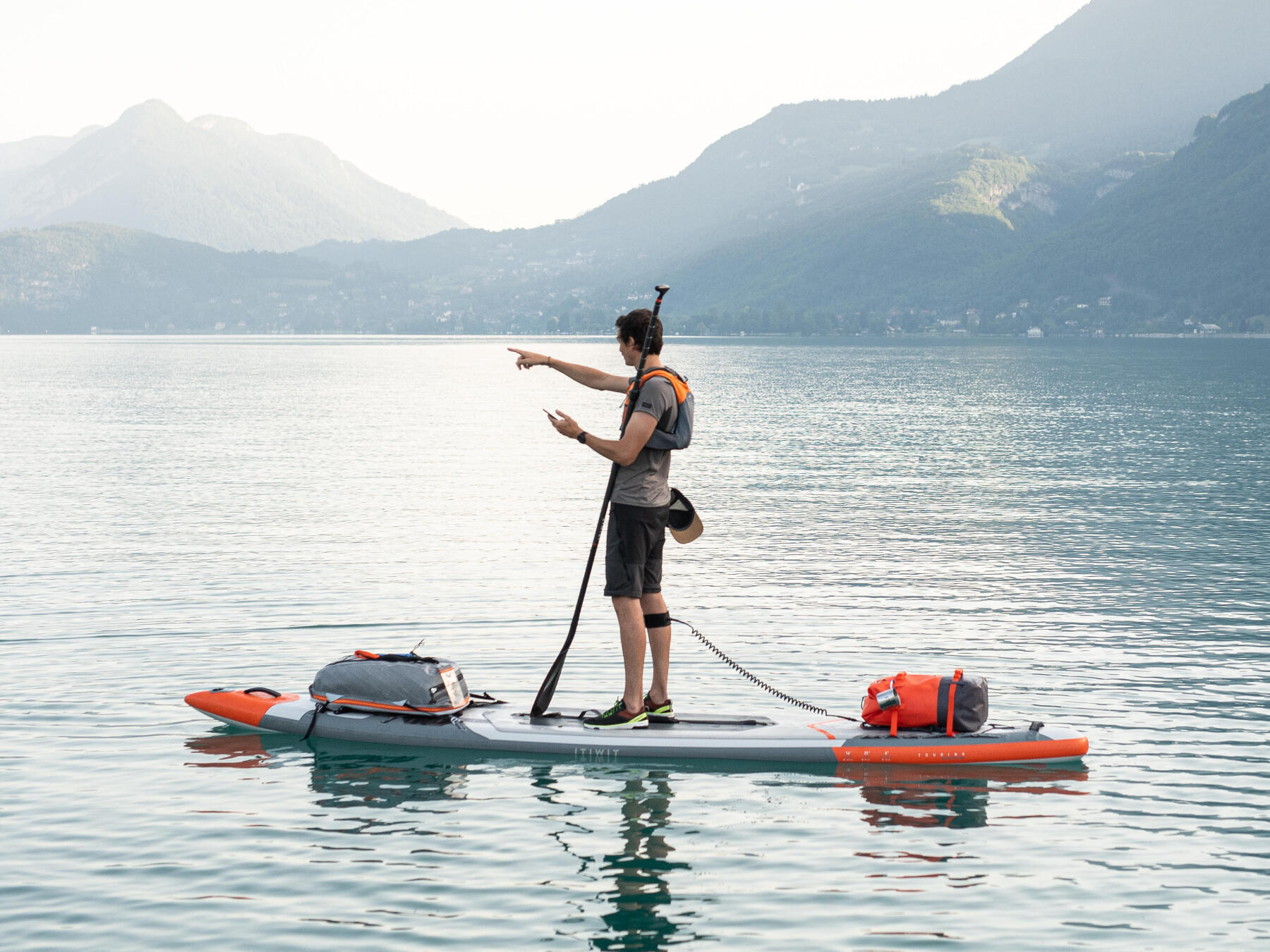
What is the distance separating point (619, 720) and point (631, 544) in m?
1.82

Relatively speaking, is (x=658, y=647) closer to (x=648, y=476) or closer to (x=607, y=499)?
(x=607, y=499)

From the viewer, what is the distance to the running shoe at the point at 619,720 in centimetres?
1162

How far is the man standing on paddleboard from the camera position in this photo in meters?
10.4

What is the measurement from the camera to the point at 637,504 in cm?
1080

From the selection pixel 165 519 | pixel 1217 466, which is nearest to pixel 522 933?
pixel 165 519

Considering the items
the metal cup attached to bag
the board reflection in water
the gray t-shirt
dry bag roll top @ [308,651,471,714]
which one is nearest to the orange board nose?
the board reflection in water

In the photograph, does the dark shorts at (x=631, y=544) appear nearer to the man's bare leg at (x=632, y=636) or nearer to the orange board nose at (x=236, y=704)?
the man's bare leg at (x=632, y=636)

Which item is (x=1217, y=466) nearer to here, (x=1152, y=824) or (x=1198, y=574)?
(x=1198, y=574)

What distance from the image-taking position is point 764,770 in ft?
37.6

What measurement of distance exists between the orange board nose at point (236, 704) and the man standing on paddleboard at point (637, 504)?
3231mm

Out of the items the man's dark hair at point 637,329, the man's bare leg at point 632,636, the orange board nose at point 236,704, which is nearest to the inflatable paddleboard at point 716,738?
the man's bare leg at point 632,636

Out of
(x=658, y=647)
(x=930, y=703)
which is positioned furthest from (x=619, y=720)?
(x=930, y=703)

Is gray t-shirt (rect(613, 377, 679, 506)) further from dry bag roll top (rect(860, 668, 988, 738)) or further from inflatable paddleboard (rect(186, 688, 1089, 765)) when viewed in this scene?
dry bag roll top (rect(860, 668, 988, 738))

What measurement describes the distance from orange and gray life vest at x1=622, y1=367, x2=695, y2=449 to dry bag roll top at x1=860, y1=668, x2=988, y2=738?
296 cm
